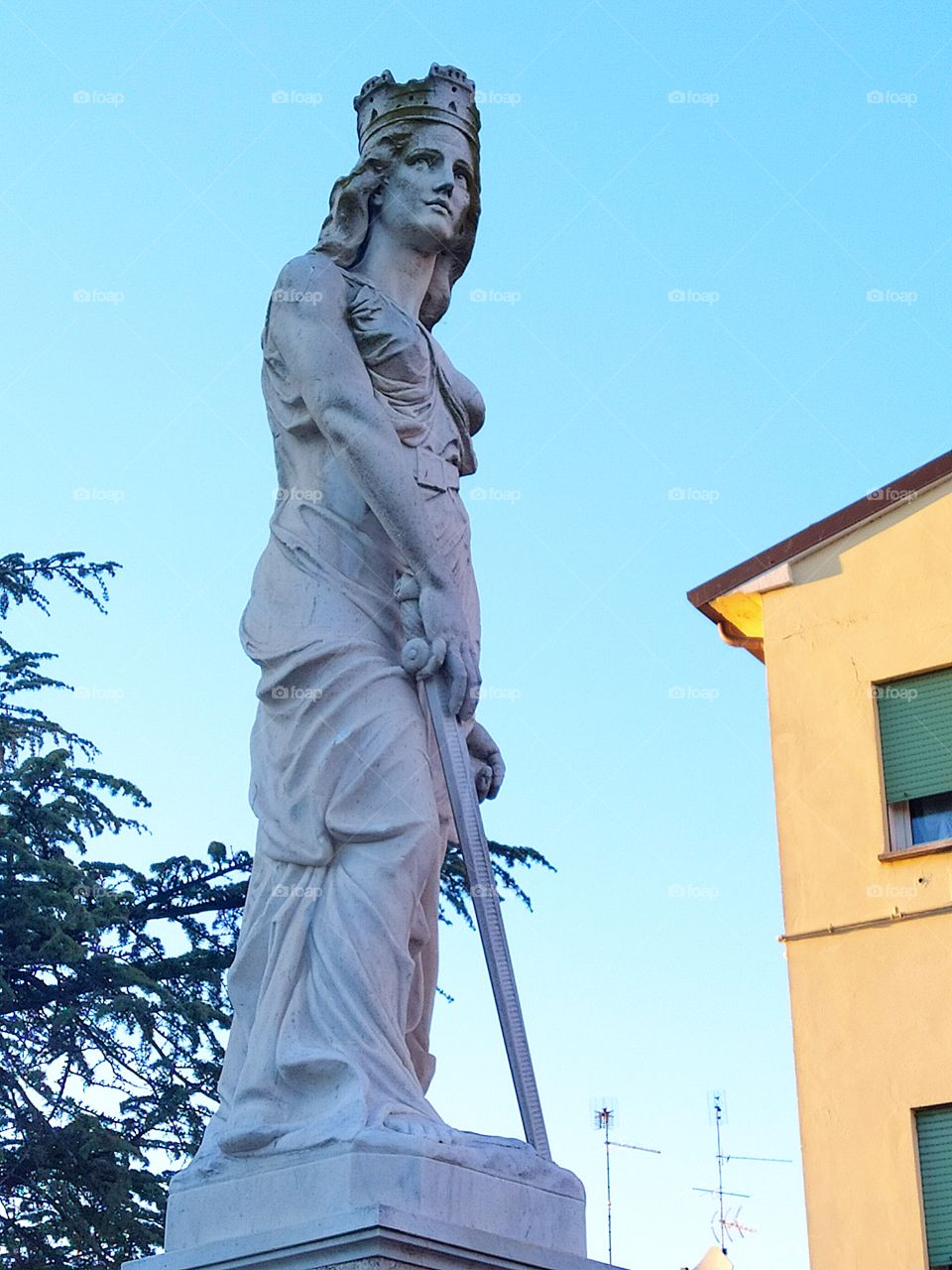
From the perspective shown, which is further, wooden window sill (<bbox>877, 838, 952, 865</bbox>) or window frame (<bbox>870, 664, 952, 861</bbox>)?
window frame (<bbox>870, 664, 952, 861</bbox>)

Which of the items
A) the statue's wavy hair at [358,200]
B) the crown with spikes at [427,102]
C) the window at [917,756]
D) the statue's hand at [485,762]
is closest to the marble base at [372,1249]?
the statue's hand at [485,762]

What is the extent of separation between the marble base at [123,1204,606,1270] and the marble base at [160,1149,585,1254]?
1 centimetres

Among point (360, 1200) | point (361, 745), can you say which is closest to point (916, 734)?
point (361, 745)

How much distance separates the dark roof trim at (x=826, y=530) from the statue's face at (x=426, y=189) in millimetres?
13796

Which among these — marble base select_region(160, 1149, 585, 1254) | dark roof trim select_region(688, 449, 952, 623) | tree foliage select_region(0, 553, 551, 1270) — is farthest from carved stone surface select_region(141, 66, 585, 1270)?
dark roof trim select_region(688, 449, 952, 623)

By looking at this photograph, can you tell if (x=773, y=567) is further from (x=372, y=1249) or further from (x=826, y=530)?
(x=372, y=1249)

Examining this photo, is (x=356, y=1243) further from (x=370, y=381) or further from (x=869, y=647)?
(x=869, y=647)

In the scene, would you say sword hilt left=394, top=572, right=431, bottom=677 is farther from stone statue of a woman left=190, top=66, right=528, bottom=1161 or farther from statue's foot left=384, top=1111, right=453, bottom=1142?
statue's foot left=384, top=1111, right=453, bottom=1142

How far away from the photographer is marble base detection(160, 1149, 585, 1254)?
511cm

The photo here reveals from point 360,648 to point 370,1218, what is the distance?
5.78ft

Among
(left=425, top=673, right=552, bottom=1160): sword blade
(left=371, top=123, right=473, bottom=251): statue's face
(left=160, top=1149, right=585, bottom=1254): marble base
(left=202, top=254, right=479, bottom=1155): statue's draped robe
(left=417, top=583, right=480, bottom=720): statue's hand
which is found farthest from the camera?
(left=371, top=123, right=473, bottom=251): statue's face

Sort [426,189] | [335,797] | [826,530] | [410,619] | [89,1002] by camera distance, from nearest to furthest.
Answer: [335,797]
[410,619]
[426,189]
[89,1002]
[826,530]

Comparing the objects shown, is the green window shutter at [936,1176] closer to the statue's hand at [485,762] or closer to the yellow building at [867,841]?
the yellow building at [867,841]

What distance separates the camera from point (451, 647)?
6.02 metres
